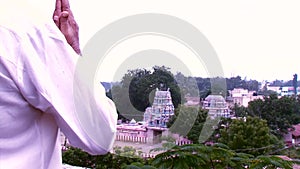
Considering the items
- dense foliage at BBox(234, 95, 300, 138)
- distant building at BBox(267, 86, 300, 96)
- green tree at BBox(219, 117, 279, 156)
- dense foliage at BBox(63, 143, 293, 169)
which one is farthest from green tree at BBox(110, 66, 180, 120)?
dense foliage at BBox(234, 95, 300, 138)

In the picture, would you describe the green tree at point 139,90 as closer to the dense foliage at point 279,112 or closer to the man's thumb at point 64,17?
the man's thumb at point 64,17

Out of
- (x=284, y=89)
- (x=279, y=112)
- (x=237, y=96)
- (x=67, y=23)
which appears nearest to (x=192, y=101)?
(x=67, y=23)

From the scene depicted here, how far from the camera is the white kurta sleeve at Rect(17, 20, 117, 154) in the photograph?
371 millimetres

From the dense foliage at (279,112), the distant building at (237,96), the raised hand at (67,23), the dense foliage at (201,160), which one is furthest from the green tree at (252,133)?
the raised hand at (67,23)

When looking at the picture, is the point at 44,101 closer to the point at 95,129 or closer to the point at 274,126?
the point at 95,129

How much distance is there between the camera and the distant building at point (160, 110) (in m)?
0.58

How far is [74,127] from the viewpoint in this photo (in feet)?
1.30

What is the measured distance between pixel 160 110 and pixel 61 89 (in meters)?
0.26

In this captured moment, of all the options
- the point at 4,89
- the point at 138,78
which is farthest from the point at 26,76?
the point at 138,78

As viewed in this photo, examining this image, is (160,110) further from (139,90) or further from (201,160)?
(201,160)

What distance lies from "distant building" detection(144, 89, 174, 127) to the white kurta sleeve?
A: 0.58 ft

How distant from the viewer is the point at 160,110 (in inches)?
24.2

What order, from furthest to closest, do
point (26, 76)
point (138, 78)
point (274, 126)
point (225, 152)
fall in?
point (274, 126)
point (225, 152)
point (138, 78)
point (26, 76)

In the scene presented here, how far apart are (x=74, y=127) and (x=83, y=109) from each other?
0.03m
